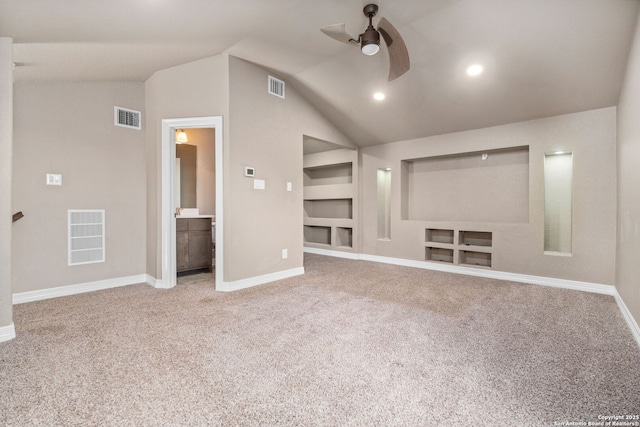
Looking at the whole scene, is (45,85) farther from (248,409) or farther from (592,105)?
(592,105)

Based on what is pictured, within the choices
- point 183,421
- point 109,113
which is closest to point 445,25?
point 183,421

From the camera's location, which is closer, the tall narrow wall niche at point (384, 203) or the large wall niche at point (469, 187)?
the large wall niche at point (469, 187)

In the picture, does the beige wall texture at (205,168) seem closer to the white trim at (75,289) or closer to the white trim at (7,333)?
the white trim at (75,289)

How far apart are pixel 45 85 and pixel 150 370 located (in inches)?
141

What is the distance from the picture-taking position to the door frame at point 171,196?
12.1 ft

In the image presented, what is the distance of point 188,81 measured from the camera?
3.72 metres

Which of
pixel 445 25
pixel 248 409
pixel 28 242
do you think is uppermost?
pixel 445 25

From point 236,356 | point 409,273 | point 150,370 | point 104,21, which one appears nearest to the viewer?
point 150,370

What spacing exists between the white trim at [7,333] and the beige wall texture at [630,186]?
5.02 metres

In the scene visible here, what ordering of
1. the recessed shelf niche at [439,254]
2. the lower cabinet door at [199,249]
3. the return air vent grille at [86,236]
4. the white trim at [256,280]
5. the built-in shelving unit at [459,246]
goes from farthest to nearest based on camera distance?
the recessed shelf niche at [439,254] < the built-in shelving unit at [459,246] < the lower cabinet door at [199,249] < the white trim at [256,280] < the return air vent grille at [86,236]

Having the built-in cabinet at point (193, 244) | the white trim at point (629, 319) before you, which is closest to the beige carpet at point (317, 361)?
the white trim at point (629, 319)

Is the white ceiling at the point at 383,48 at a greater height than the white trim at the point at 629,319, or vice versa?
the white ceiling at the point at 383,48

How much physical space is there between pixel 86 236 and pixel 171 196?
3.72 feet

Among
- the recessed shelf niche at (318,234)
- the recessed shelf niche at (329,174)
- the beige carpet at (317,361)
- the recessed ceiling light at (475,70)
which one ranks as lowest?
the beige carpet at (317,361)
